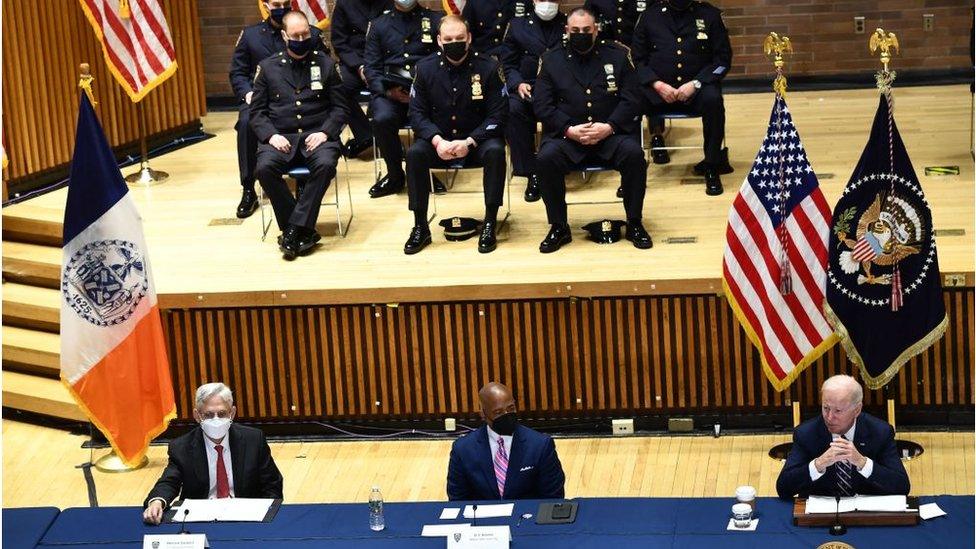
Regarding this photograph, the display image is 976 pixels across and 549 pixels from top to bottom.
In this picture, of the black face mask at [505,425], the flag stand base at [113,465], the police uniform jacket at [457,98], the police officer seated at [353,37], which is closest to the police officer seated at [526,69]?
the police uniform jacket at [457,98]

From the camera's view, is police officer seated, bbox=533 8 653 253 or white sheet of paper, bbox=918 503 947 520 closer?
white sheet of paper, bbox=918 503 947 520

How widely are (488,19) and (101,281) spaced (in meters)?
4.45

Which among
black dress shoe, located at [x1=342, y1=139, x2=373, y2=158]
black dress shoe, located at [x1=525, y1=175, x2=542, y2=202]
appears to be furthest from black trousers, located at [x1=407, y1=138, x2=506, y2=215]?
black dress shoe, located at [x1=342, y1=139, x2=373, y2=158]

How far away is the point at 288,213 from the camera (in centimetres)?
966

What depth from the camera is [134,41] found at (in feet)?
36.2

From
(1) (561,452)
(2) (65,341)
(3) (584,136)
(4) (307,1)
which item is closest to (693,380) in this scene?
(1) (561,452)

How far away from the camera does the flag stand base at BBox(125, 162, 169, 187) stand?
11258mm

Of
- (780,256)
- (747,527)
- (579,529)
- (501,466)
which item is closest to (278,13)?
(780,256)

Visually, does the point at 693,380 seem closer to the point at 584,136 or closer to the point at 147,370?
the point at 584,136

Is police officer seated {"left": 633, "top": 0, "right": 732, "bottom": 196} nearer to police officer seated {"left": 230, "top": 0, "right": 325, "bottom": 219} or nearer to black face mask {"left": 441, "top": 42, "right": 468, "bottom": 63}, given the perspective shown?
black face mask {"left": 441, "top": 42, "right": 468, "bottom": 63}

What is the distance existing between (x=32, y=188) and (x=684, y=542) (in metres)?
6.62

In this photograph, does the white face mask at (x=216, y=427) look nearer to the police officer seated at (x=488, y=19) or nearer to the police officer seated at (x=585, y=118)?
the police officer seated at (x=585, y=118)

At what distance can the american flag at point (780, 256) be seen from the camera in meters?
7.87

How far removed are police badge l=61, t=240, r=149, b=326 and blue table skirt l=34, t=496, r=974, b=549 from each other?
4.37 feet
